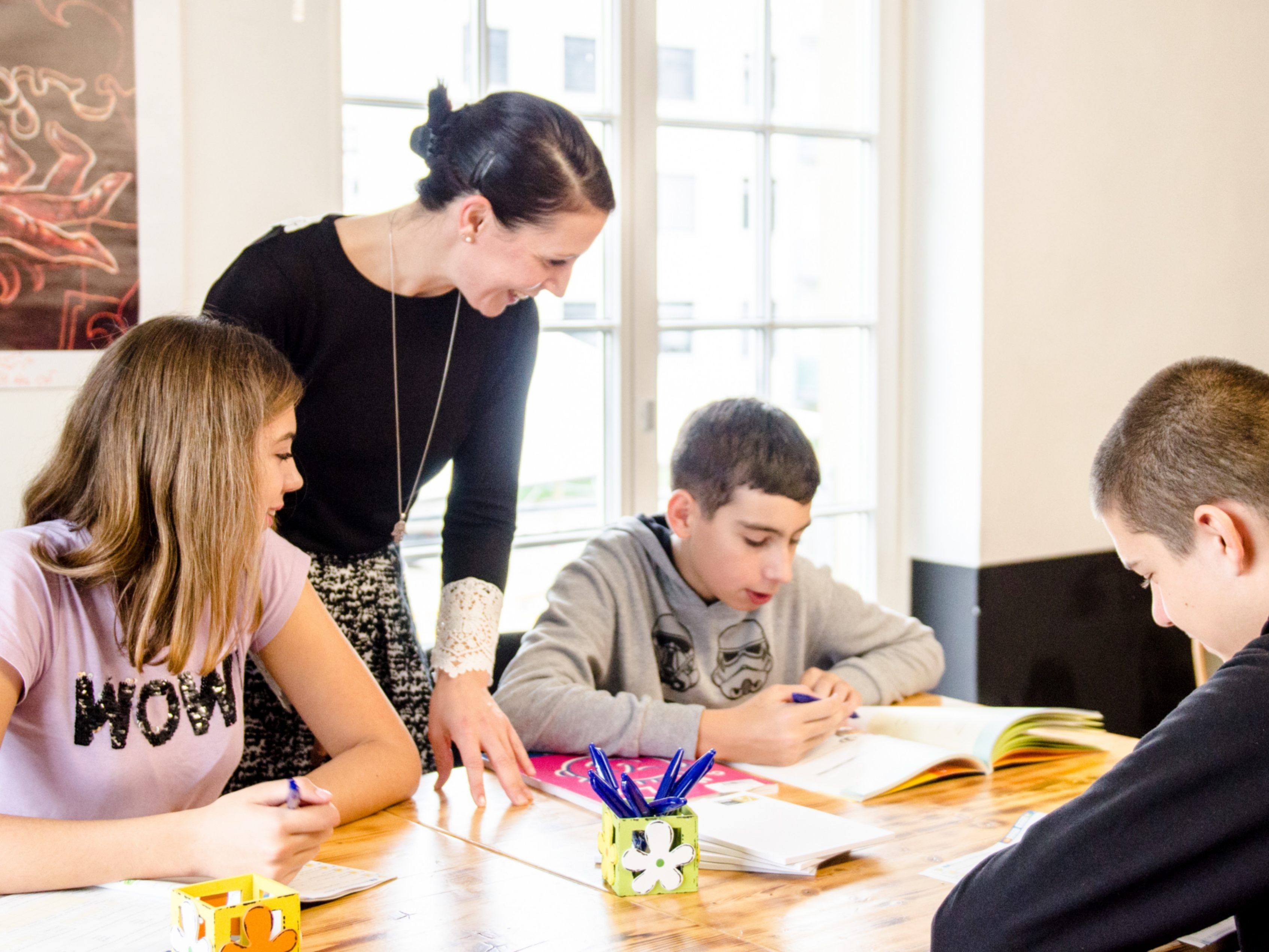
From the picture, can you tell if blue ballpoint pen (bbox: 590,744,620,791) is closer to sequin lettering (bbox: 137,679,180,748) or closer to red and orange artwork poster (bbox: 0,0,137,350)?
sequin lettering (bbox: 137,679,180,748)

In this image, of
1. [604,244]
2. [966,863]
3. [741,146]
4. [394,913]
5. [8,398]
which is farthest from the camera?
[741,146]

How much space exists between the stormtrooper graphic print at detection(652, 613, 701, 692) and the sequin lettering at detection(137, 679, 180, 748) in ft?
2.52

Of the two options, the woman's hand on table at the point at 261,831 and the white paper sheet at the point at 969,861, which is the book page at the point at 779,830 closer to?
the white paper sheet at the point at 969,861

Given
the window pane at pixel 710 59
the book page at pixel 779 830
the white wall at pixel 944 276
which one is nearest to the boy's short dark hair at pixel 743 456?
the book page at pixel 779 830

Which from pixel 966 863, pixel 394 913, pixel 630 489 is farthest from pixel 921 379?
pixel 394 913

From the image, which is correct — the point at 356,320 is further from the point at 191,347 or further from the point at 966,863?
the point at 966,863

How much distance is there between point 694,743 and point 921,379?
5.49ft

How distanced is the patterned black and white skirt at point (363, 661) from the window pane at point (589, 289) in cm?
94

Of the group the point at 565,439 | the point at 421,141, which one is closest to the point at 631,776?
the point at 421,141

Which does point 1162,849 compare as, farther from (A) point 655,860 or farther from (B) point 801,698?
(B) point 801,698

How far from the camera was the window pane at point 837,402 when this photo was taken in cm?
305

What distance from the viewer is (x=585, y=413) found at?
8.88 ft

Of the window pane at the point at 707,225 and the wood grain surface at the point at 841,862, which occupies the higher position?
the window pane at the point at 707,225

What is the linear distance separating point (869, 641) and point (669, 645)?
340mm
